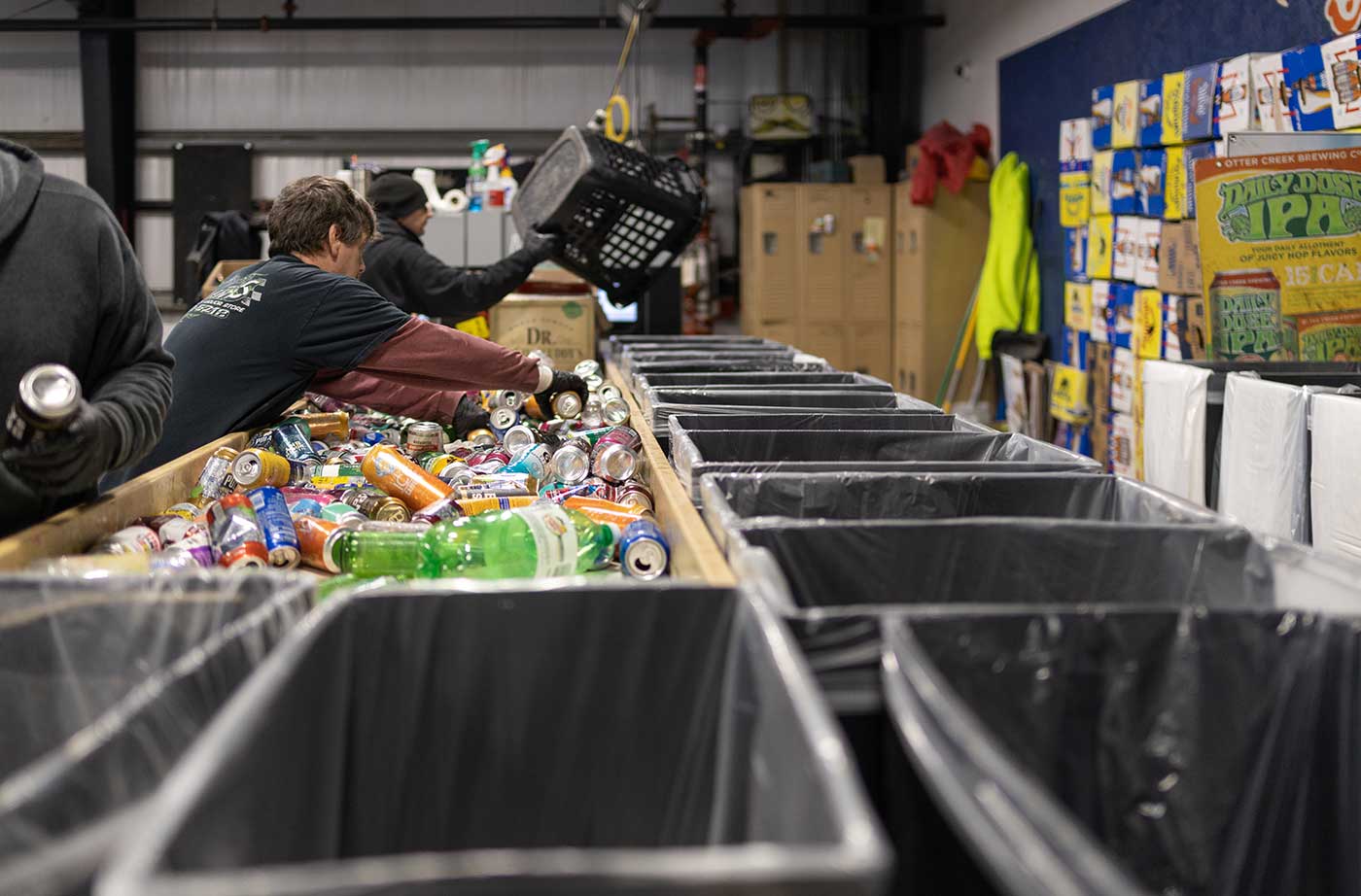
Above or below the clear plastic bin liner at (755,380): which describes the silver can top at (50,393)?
above

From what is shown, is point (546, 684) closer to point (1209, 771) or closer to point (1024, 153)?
point (1209, 771)

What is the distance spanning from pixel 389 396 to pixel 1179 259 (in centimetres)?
381

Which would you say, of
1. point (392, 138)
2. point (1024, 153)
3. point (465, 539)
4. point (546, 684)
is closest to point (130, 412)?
point (465, 539)

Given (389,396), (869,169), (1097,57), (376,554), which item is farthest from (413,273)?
(869,169)

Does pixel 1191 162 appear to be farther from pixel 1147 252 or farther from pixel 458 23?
pixel 458 23

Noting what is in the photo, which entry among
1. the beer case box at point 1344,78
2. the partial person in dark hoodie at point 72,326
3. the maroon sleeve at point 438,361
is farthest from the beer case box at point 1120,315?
the partial person in dark hoodie at point 72,326

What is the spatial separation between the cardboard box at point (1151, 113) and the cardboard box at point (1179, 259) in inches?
16.6

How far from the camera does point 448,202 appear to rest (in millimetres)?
7020

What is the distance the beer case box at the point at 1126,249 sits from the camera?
6.12 meters

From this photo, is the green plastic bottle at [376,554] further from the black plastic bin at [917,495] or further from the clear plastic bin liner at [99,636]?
the clear plastic bin liner at [99,636]

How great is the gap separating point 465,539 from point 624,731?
71 centimetres

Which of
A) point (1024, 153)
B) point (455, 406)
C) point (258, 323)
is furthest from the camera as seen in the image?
point (1024, 153)

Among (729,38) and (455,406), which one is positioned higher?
(729,38)

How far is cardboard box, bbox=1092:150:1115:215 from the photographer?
21.0ft
